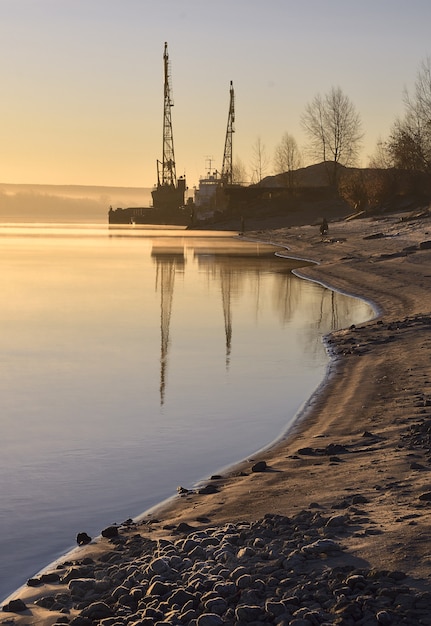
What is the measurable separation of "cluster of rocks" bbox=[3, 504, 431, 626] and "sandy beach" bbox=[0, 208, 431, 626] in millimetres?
13

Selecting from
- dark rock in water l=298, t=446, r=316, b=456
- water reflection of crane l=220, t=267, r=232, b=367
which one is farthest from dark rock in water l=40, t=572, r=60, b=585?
water reflection of crane l=220, t=267, r=232, b=367

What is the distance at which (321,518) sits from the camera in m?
7.35

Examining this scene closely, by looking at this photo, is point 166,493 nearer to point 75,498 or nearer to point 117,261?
point 75,498

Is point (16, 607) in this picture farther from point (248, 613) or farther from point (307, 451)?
point (307, 451)

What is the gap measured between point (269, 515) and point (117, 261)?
162 feet

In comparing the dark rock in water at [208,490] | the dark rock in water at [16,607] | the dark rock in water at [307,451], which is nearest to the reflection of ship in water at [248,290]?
the dark rock in water at [307,451]

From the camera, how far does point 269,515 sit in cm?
764

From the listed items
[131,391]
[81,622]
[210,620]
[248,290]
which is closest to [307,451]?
[81,622]

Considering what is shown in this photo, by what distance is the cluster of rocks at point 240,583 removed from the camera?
18.4 ft

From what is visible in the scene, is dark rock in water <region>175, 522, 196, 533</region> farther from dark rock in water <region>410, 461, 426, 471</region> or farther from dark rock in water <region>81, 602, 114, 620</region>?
dark rock in water <region>410, 461, 426, 471</region>

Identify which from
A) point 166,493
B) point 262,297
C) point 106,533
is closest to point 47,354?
point 166,493

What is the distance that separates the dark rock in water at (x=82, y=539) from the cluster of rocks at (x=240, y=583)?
0.48 metres

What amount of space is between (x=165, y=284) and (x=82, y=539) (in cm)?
3088

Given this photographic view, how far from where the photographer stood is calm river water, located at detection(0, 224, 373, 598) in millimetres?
9297
